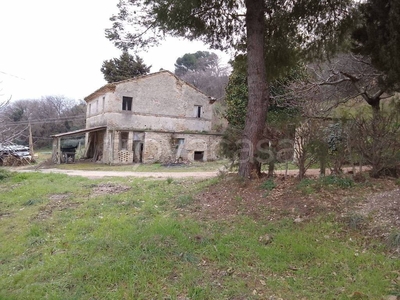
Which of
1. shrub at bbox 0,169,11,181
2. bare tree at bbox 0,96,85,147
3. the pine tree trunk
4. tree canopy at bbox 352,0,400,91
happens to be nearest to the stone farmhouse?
shrub at bbox 0,169,11,181

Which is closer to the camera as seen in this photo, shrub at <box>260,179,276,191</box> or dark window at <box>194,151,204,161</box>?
shrub at <box>260,179,276,191</box>

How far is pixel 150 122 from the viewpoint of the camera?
2406 cm

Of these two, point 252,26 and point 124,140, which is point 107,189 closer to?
point 252,26

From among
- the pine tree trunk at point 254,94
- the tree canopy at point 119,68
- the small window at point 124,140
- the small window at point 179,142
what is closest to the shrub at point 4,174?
the small window at point 124,140

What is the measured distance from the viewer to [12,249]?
212 inches

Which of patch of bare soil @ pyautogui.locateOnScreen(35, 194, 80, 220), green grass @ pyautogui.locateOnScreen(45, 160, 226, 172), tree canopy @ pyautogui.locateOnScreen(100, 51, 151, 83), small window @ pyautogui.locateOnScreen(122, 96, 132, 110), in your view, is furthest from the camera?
tree canopy @ pyautogui.locateOnScreen(100, 51, 151, 83)

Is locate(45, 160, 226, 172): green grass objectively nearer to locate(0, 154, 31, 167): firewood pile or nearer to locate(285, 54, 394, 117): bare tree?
locate(285, 54, 394, 117): bare tree

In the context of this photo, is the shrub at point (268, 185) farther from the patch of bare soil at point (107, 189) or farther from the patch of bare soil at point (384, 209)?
the patch of bare soil at point (107, 189)

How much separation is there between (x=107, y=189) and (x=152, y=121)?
49.7 feet

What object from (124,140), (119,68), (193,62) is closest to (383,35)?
(124,140)

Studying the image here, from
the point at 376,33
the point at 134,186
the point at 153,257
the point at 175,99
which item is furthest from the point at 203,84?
the point at 153,257

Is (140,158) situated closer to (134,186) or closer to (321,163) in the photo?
(134,186)

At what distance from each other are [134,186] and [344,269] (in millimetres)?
6779

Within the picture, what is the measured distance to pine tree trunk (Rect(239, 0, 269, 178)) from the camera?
7.15m
